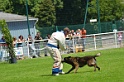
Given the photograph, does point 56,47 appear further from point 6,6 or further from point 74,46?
point 6,6

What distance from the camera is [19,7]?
68938 mm

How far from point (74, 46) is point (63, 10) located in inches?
1635

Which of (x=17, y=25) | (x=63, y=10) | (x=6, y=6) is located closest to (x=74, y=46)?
(x=17, y=25)

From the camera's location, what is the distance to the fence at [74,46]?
30.7 metres

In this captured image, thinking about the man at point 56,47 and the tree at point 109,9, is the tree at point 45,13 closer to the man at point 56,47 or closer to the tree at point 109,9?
the tree at point 109,9

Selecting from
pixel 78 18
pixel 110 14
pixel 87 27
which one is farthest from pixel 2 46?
pixel 78 18

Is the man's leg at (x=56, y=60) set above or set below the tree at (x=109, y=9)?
above

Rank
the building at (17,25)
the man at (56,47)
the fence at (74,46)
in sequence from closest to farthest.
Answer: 1. the man at (56,47)
2. the fence at (74,46)
3. the building at (17,25)

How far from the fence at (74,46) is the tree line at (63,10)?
27.8 meters

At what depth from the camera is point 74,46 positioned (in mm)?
32781

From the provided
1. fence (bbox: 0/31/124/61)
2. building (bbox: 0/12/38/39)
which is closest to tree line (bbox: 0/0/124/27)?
building (bbox: 0/12/38/39)

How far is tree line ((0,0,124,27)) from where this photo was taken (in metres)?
65.3

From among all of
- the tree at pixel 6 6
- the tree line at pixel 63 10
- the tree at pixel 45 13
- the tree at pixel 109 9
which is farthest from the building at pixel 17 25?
the tree at pixel 45 13

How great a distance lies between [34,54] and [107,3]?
120 ft
